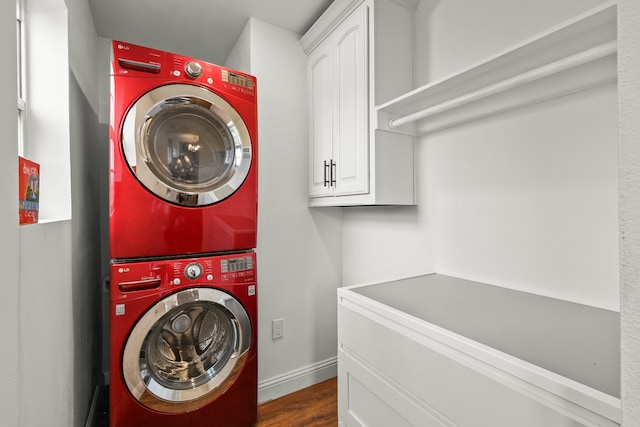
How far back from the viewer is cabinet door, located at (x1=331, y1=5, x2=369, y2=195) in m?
1.53

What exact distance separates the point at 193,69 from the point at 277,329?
164cm

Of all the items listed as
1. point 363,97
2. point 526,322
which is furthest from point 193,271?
point 526,322

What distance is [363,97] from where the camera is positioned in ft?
5.03

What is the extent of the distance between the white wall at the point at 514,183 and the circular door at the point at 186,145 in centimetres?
102

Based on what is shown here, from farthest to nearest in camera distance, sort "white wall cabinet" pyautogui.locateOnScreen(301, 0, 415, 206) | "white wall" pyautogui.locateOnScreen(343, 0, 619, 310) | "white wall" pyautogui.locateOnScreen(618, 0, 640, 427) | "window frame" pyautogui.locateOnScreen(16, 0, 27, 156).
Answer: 1. "white wall cabinet" pyautogui.locateOnScreen(301, 0, 415, 206)
2. "window frame" pyautogui.locateOnScreen(16, 0, 27, 156)
3. "white wall" pyautogui.locateOnScreen(343, 0, 619, 310)
4. "white wall" pyautogui.locateOnScreen(618, 0, 640, 427)

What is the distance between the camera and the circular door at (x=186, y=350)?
50.8 inches

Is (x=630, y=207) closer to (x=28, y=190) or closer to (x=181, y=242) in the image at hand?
(x=28, y=190)

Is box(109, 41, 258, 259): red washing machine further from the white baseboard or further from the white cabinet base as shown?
the white baseboard

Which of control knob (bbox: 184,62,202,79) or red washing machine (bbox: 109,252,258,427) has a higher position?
control knob (bbox: 184,62,202,79)

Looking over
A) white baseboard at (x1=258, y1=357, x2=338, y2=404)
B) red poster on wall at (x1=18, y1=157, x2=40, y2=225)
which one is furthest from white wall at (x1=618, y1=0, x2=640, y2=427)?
white baseboard at (x1=258, y1=357, x2=338, y2=404)

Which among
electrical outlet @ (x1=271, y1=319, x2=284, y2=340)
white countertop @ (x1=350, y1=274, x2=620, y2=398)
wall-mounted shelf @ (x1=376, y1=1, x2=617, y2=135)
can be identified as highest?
wall-mounted shelf @ (x1=376, y1=1, x2=617, y2=135)

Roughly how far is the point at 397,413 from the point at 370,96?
4.67 feet

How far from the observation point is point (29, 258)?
808 millimetres

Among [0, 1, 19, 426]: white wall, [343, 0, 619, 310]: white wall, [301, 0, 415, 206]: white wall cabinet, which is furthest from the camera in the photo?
[301, 0, 415, 206]: white wall cabinet
